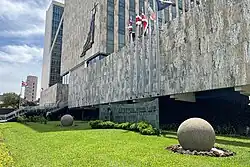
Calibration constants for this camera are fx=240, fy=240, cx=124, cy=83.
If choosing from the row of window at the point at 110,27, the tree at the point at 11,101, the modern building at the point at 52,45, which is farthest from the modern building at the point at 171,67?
the modern building at the point at 52,45

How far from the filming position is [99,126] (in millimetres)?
27062

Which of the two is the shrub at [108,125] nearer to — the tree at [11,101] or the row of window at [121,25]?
the row of window at [121,25]

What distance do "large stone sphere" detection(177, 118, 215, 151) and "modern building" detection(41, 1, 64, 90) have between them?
8805 cm

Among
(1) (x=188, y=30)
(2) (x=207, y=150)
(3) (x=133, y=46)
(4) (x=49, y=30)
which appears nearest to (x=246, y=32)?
(1) (x=188, y=30)

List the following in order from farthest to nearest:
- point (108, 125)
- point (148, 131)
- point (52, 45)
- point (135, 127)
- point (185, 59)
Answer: point (52, 45)
point (108, 125)
point (185, 59)
point (135, 127)
point (148, 131)

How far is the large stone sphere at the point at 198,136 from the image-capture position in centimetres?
1138

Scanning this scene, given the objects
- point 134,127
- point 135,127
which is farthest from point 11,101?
point 135,127

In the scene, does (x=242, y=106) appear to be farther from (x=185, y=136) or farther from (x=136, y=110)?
(x=185, y=136)

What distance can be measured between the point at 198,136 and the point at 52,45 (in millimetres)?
97302

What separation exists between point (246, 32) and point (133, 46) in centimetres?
1677

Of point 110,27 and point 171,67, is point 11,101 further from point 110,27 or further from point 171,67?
point 171,67

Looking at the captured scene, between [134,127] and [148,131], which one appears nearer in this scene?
[148,131]

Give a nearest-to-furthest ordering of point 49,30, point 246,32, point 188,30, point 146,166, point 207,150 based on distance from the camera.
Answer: point 146,166 < point 207,150 < point 246,32 < point 188,30 < point 49,30

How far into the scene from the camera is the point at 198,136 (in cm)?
1138
